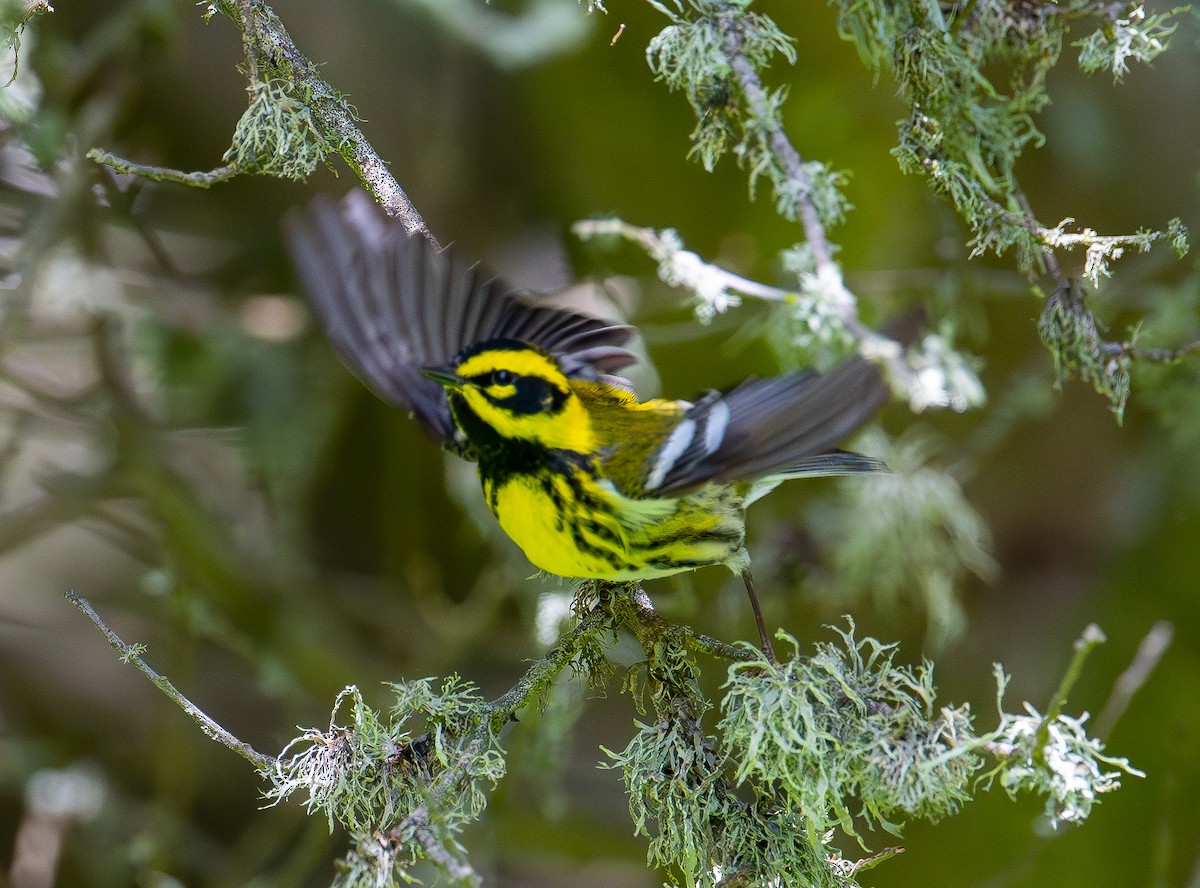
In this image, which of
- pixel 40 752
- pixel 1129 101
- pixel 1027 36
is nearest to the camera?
pixel 1027 36

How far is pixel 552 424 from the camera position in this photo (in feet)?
5.26

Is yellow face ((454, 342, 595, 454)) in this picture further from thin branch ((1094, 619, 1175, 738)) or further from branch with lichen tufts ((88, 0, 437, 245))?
thin branch ((1094, 619, 1175, 738))

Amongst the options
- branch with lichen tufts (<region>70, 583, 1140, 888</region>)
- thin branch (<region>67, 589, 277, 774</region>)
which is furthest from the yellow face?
thin branch (<region>67, 589, 277, 774</region>)

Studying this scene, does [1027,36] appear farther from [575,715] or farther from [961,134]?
[575,715]

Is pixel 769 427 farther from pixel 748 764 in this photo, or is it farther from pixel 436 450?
pixel 436 450

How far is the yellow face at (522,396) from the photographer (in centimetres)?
155

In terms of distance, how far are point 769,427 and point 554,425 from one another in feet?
1.19

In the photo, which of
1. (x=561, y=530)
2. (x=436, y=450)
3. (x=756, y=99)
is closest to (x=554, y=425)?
(x=561, y=530)

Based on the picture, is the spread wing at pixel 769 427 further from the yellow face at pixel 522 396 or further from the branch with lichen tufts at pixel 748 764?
the branch with lichen tufts at pixel 748 764

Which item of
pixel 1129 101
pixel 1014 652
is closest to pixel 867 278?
pixel 1129 101

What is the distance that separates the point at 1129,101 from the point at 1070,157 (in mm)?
200

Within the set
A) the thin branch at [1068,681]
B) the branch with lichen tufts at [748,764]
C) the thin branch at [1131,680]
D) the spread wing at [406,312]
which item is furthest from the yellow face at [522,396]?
the thin branch at [1131,680]

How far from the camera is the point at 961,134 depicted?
60.6 inches

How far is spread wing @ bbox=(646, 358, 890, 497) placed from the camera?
1229 millimetres
